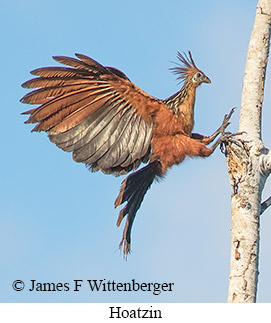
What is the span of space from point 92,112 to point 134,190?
3.11 feet

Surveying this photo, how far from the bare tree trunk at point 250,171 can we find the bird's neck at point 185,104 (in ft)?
3.50

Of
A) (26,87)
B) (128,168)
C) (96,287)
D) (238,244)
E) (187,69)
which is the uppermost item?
(187,69)

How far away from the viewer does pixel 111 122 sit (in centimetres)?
467

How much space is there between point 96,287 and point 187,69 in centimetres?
239

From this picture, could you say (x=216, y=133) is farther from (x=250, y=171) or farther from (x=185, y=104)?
(x=250, y=171)

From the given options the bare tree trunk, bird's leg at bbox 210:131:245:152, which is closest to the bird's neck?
bird's leg at bbox 210:131:245:152

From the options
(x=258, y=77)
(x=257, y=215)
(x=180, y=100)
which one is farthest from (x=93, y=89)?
(x=257, y=215)

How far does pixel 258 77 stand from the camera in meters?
4.04

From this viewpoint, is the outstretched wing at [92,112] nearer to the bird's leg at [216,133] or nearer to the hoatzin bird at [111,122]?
the hoatzin bird at [111,122]

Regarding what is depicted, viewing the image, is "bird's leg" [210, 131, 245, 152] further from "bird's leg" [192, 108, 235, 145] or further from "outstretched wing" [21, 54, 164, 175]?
"outstretched wing" [21, 54, 164, 175]

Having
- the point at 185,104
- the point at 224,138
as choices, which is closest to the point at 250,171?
the point at 224,138

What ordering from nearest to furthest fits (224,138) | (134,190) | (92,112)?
1. (224,138)
2. (92,112)
3. (134,190)

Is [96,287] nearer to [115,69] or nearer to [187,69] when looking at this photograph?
[115,69]

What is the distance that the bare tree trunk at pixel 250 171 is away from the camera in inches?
135
